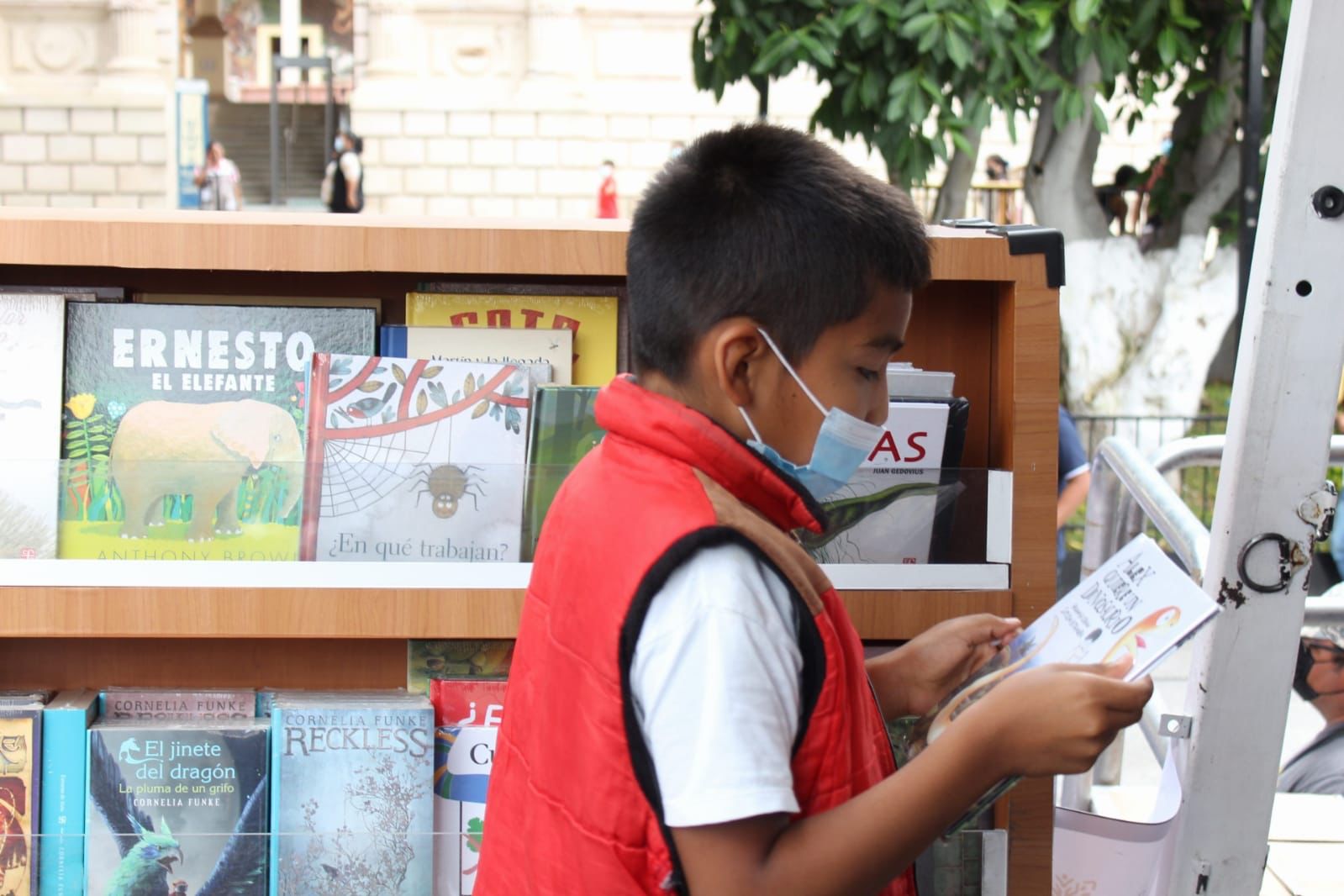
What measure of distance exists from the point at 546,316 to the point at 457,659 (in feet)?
1.54

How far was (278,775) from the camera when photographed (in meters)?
1.76

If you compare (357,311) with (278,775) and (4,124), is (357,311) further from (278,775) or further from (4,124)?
(4,124)

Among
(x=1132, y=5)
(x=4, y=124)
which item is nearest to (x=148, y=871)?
(x=1132, y=5)

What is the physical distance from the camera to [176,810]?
1754 mm

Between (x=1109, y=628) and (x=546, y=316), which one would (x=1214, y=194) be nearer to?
(x=546, y=316)

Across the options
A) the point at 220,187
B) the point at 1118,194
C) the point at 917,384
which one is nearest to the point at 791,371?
the point at 917,384

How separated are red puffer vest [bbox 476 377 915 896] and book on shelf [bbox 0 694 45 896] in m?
0.82

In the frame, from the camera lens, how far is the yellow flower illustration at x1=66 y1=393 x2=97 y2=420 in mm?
1793

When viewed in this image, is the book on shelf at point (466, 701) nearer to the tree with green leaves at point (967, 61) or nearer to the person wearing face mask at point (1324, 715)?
the person wearing face mask at point (1324, 715)

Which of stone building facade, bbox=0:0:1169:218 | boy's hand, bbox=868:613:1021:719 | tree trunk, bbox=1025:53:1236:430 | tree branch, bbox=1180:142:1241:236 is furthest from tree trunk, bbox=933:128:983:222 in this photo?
stone building facade, bbox=0:0:1169:218

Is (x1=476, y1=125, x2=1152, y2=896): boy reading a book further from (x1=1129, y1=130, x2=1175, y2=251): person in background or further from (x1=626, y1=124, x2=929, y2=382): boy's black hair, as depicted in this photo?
(x1=1129, y1=130, x2=1175, y2=251): person in background

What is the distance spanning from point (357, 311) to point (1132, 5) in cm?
646

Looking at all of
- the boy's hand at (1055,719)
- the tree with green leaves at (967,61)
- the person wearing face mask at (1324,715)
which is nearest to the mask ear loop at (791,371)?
the boy's hand at (1055,719)

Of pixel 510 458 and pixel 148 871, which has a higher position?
pixel 510 458
